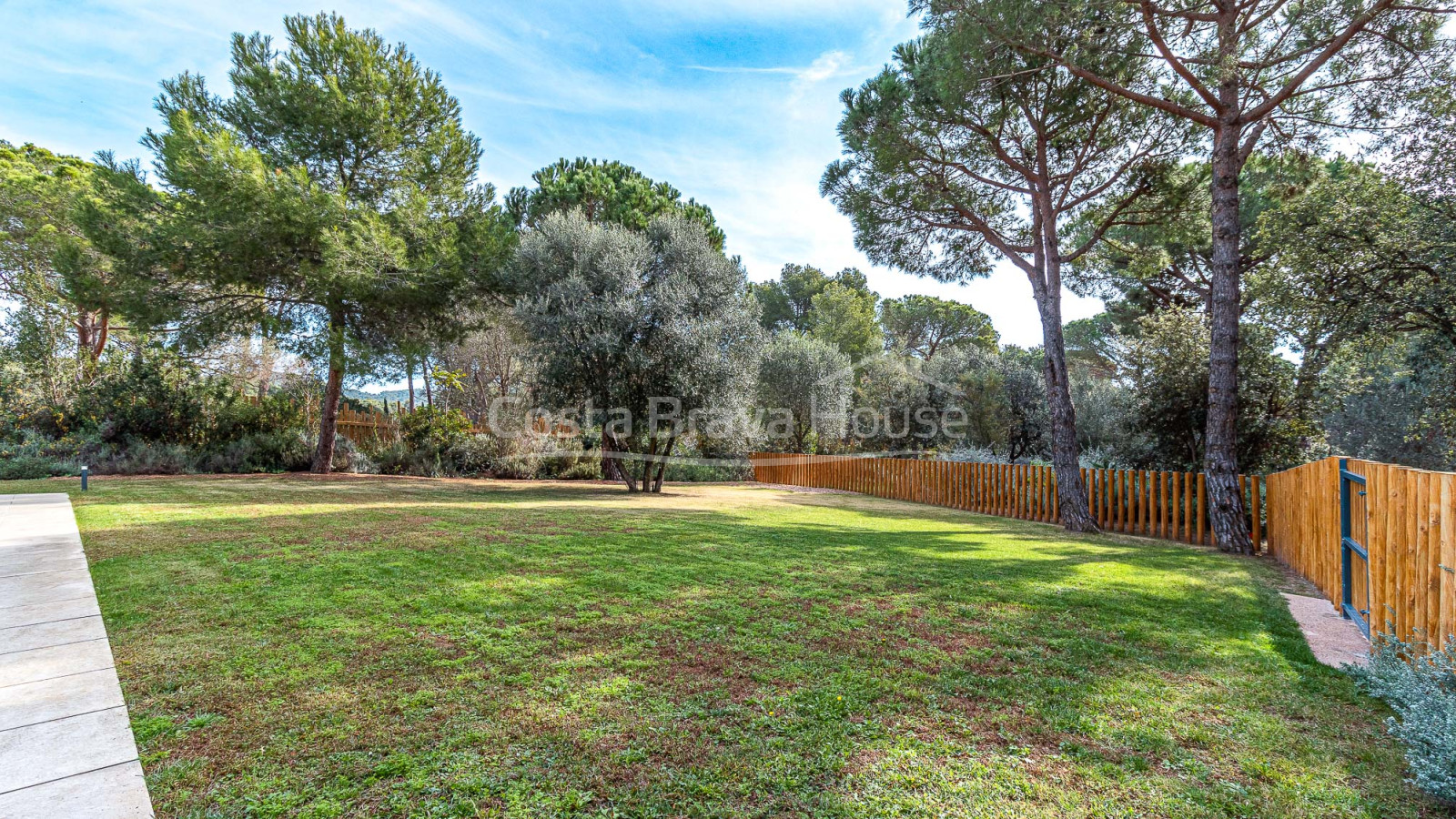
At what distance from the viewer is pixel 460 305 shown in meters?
13.8

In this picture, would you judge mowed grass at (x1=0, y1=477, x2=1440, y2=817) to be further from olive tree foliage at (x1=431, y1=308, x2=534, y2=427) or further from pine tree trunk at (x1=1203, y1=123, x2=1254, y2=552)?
olive tree foliage at (x1=431, y1=308, x2=534, y2=427)

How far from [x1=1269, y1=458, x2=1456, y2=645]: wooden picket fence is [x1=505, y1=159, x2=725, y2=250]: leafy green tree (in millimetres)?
13025

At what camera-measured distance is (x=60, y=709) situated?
222 centimetres

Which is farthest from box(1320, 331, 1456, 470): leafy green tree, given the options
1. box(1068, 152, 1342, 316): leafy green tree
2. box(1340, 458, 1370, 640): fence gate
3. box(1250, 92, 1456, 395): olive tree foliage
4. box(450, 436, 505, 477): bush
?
box(450, 436, 505, 477): bush

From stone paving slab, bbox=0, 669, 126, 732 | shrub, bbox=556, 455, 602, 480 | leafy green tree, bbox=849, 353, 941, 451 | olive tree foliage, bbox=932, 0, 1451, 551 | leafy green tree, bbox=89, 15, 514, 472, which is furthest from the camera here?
leafy green tree, bbox=849, 353, 941, 451

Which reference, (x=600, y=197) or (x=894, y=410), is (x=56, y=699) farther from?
(x=894, y=410)

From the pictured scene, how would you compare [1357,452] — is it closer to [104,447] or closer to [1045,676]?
[1045,676]

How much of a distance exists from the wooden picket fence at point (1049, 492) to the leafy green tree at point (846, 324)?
15897 millimetres

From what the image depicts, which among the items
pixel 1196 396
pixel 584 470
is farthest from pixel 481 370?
pixel 1196 396

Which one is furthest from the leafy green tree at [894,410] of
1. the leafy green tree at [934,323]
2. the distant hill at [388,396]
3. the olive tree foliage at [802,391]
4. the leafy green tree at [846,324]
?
the distant hill at [388,396]

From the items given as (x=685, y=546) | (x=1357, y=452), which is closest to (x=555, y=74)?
(x=685, y=546)

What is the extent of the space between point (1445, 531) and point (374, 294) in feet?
48.6

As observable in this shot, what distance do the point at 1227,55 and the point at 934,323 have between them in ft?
100

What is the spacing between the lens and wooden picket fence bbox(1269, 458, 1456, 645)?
8.82ft
